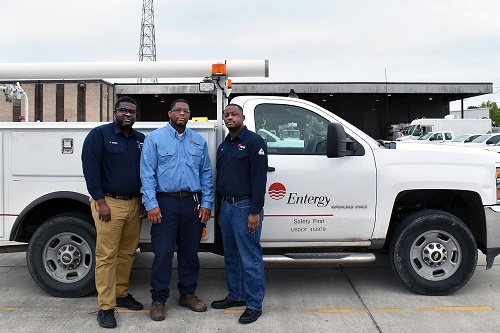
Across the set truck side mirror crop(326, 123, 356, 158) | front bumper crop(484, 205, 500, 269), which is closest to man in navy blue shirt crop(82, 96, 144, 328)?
truck side mirror crop(326, 123, 356, 158)

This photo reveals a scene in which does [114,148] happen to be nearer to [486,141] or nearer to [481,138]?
[486,141]

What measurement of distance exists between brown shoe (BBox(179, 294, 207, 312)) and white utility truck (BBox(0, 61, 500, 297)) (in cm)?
57

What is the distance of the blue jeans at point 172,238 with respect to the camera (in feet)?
15.1

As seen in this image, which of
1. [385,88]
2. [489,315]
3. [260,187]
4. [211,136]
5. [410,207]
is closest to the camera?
[260,187]

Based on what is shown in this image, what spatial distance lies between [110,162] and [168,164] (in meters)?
0.51

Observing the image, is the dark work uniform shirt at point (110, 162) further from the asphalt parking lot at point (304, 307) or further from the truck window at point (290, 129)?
the truck window at point (290, 129)

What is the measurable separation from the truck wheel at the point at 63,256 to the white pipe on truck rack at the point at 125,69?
59.1 inches

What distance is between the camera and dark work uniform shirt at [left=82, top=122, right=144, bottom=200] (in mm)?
4414

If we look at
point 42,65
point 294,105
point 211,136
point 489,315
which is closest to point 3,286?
point 42,65

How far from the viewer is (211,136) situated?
17.0ft

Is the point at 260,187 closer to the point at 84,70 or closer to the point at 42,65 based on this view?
the point at 84,70

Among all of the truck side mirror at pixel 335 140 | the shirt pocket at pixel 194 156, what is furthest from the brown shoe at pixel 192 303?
the truck side mirror at pixel 335 140

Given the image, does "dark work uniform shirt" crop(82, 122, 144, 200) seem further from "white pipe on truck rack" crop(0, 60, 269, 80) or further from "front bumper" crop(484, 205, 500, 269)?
"front bumper" crop(484, 205, 500, 269)

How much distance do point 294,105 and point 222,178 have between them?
1.21 m
